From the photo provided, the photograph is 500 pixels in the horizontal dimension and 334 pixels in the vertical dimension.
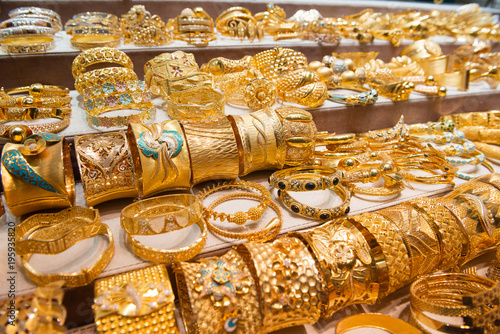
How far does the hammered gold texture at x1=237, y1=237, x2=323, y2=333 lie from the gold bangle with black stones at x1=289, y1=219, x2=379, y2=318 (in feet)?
0.10

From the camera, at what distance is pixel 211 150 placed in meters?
1.09

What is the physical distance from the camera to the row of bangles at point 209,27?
1452 millimetres

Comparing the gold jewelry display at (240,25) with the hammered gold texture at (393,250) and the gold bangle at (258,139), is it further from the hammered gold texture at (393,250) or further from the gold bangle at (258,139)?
the hammered gold texture at (393,250)

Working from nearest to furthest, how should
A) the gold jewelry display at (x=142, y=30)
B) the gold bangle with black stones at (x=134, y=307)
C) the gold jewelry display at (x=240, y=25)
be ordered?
the gold bangle with black stones at (x=134, y=307)
the gold jewelry display at (x=142, y=30)
the gold jewelry display at (x=240, y=25)

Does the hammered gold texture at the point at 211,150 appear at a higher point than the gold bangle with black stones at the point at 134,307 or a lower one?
higher

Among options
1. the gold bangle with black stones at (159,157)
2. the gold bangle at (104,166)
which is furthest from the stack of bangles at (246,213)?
the gold bangle at (104,166)

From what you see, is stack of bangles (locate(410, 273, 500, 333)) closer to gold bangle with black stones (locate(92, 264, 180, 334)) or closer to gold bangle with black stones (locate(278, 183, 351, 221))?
gold bangle with black stones (locate(278, 183, 351, 221))

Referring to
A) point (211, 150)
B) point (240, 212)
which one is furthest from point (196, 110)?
point (240, 212)

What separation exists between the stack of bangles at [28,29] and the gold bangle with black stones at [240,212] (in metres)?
0.95

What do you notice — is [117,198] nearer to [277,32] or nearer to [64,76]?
[64,76]

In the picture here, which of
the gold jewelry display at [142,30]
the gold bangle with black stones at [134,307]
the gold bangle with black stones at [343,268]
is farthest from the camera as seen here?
the gold jewelry display at [142,30]

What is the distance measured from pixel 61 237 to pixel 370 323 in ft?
2.60

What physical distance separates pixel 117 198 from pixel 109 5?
1.26 m

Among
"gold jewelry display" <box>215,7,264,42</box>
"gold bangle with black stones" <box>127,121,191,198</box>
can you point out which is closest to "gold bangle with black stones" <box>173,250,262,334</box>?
"gold bangle with black stones" <box>127,121,191,198</box>
